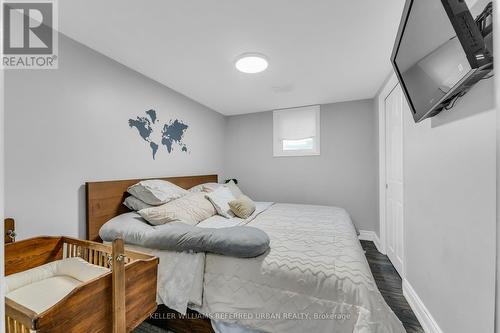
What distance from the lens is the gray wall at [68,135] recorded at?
1.44 metres

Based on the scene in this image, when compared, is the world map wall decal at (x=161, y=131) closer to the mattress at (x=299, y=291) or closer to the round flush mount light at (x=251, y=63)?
the round flush mount light at (x=251, y=63)

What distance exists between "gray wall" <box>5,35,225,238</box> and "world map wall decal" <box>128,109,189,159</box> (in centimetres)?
7

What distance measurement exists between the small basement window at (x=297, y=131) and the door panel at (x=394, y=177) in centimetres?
112

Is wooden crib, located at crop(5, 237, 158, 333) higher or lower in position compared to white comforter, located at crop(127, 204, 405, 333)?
higher

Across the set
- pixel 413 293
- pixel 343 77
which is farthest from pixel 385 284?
pixel 343 77

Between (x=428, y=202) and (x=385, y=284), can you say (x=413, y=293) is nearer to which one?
(x=385, y=284)

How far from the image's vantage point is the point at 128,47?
1885 millimetres

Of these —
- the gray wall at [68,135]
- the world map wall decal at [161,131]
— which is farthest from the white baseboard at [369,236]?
the gray wall at [68,135]

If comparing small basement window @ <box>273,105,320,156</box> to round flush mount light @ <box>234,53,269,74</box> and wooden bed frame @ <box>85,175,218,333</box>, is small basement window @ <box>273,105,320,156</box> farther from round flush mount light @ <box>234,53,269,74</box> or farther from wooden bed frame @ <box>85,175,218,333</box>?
wooden bed frame @ <box>85,175,218,333</box>

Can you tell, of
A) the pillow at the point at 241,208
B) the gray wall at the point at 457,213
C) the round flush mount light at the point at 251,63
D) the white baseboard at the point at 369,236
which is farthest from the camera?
the white baseboard at the point at 369,236

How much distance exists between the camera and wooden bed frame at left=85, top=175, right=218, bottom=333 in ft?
5.09

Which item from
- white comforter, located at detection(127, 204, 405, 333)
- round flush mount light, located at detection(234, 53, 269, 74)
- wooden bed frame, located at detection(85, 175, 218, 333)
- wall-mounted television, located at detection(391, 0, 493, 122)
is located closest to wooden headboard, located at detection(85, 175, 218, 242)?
wooden bed frame, located at detection(85, 175, 218, 333)

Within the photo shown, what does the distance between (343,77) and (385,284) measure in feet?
7.86

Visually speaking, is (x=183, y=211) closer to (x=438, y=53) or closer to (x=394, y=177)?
(x=438, y=53)
